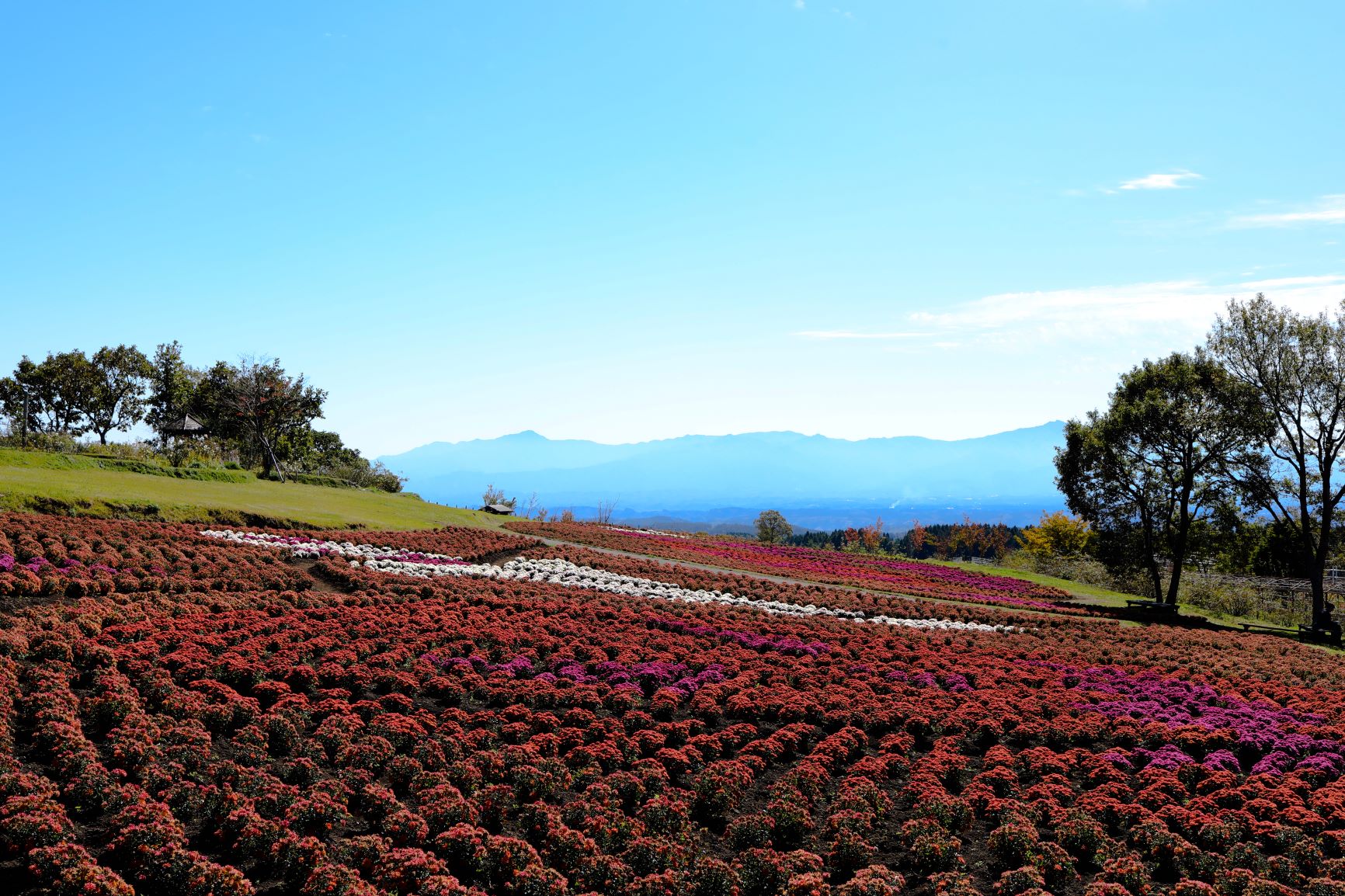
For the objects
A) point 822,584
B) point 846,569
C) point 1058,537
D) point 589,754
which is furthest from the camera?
point 1058,537

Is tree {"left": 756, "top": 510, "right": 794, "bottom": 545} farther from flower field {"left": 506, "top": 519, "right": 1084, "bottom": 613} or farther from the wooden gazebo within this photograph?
the wooden gazebo

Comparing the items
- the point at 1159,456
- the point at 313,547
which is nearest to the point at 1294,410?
the point at 1159,456

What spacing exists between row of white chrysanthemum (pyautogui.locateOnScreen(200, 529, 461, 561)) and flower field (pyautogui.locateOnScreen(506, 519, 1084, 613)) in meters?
12.3

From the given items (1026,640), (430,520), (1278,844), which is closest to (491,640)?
(1278,844)

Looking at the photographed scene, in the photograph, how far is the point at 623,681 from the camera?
1251cm

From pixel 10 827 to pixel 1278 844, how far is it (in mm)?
12322

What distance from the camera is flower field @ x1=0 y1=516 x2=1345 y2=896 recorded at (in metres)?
7.24

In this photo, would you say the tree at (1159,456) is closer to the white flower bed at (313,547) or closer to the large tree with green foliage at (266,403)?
the white flower bed at (313,547)

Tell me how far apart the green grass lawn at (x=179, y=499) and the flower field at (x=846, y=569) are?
21.3 ft

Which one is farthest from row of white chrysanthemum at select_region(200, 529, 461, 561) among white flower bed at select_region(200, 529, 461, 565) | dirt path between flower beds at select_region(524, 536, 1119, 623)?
dirt path between flower beds at select_region(524, 536, 1119, 623)

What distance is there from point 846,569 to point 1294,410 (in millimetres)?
18640

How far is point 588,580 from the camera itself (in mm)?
22984

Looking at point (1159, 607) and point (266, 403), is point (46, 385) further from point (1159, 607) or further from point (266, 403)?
point (1159, 607)

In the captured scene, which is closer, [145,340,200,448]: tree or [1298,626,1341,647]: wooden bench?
[1298,626,1341,647]: wooden bench
